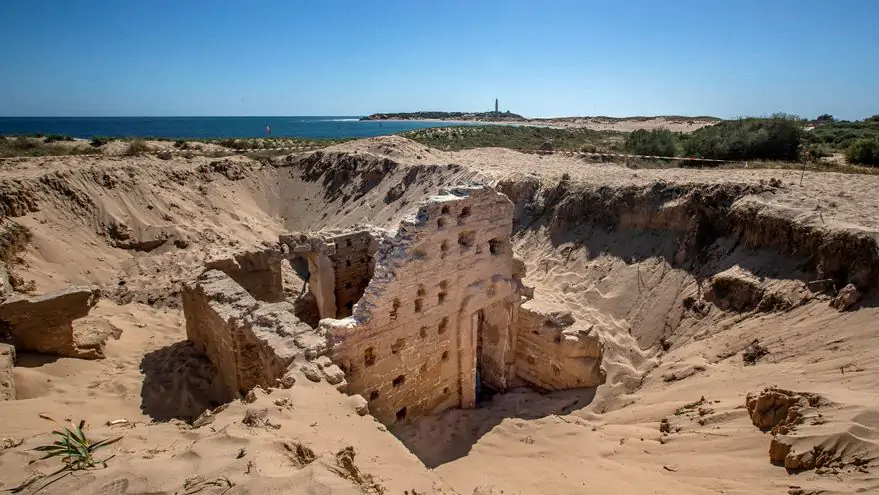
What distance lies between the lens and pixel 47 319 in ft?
26.4

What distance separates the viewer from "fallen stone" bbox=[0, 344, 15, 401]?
620 cm

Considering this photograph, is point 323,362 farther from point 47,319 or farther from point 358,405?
point 47,319

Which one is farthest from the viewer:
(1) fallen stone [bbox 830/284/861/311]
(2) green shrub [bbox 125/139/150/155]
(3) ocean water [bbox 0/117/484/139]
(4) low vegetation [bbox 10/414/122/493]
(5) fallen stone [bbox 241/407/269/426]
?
(3) ocean water [bbox 0/117/484/139]

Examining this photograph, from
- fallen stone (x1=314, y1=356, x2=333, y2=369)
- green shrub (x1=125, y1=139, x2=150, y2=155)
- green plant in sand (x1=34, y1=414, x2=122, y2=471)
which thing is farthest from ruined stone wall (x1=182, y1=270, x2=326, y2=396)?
green shrub (x1=125, y1=139, x2=150, y2=155)

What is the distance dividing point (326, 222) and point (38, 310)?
51.3ft

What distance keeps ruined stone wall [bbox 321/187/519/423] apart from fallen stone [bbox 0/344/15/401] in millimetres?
4137

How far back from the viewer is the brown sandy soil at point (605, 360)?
15.2 feet

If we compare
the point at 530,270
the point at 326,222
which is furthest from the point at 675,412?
the point at 326,222

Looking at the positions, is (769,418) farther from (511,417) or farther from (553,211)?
(553,211)

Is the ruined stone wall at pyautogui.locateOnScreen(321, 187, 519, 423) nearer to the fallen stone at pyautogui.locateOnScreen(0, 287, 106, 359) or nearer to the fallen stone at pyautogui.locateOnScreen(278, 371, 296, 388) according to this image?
the fallen stone at pyautogui.locateOnScreen(278, 371, 296, 388)

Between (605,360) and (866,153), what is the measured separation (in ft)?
48.7

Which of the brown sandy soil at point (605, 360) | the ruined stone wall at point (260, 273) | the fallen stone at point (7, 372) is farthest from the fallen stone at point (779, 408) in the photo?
the ruined stone wall at point (260, 273)

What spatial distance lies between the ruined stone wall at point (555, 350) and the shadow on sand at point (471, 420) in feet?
0.97

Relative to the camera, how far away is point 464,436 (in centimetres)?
811
